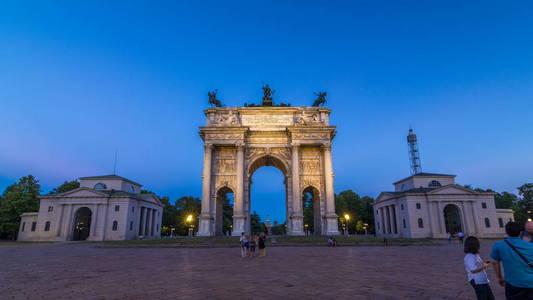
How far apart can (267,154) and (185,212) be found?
47345 millimetres

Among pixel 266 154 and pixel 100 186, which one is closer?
pixel 266 154

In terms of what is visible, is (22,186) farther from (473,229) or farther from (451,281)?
(473,229)

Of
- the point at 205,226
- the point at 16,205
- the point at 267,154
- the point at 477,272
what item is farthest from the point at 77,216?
the point at 477,272

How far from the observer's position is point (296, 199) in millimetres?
37094

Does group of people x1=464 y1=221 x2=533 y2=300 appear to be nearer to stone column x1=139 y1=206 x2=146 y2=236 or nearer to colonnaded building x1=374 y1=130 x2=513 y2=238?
colonnaded building x1=374 y1=130 x2=513 y2=238

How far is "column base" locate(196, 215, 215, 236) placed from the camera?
3447 cm

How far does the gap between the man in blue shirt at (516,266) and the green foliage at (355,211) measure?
72.1m

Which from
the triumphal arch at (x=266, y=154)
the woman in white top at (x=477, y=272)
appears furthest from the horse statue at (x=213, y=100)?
the woman in white top at (x=477, y=272)

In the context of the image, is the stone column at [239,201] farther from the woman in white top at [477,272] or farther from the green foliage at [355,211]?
the green foliage at [355,211]

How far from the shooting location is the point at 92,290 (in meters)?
7.35

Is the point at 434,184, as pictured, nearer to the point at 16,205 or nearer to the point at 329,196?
the point at 329,196

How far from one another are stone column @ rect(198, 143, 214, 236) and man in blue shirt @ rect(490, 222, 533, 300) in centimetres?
3323

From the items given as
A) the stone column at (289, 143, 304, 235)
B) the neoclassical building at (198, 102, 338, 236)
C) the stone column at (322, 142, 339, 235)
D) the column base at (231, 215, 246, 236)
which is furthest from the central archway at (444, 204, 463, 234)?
the column base at (231, 215, 246, 236)

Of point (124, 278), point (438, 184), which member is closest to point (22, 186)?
point (124, 278)
